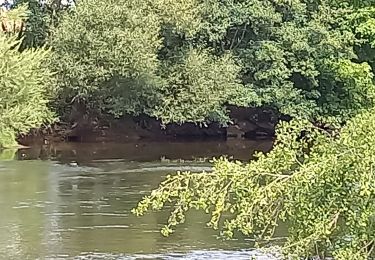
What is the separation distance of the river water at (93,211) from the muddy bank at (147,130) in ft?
18.6

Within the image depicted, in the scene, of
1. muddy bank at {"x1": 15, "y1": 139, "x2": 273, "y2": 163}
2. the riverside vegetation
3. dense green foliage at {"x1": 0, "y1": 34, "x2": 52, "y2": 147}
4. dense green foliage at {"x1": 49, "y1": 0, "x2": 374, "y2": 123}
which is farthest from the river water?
dense green foliage at {"x1": 49, "y1": 0, "x2": 374, "y2": 123}

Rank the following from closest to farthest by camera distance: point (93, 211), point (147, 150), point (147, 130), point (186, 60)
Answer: point (93, 211)
point (147, 150)
point (186, 60)
point (147, 130)

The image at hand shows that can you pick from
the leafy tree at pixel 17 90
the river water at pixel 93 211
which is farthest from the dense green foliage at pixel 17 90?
the river water at pixel 93 211

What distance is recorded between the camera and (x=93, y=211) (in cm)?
1688

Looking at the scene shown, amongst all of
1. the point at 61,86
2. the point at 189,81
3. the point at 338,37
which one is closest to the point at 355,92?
the point at 338,37

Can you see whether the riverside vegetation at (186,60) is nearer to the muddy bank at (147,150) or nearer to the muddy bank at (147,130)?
the muddy bank at (147,130)

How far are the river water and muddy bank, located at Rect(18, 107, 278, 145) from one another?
5674 mm

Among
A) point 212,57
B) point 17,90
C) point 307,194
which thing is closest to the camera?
point 307,194

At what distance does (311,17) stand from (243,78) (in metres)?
4.00

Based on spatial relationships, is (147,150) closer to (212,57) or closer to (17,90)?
(17,90)

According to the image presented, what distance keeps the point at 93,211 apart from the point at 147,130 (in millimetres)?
21091

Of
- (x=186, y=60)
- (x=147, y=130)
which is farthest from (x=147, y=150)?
(x=147, y=130)

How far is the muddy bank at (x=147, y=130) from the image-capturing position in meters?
36.2

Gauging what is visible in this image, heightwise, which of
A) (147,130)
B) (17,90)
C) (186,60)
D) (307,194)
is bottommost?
(307,194)
